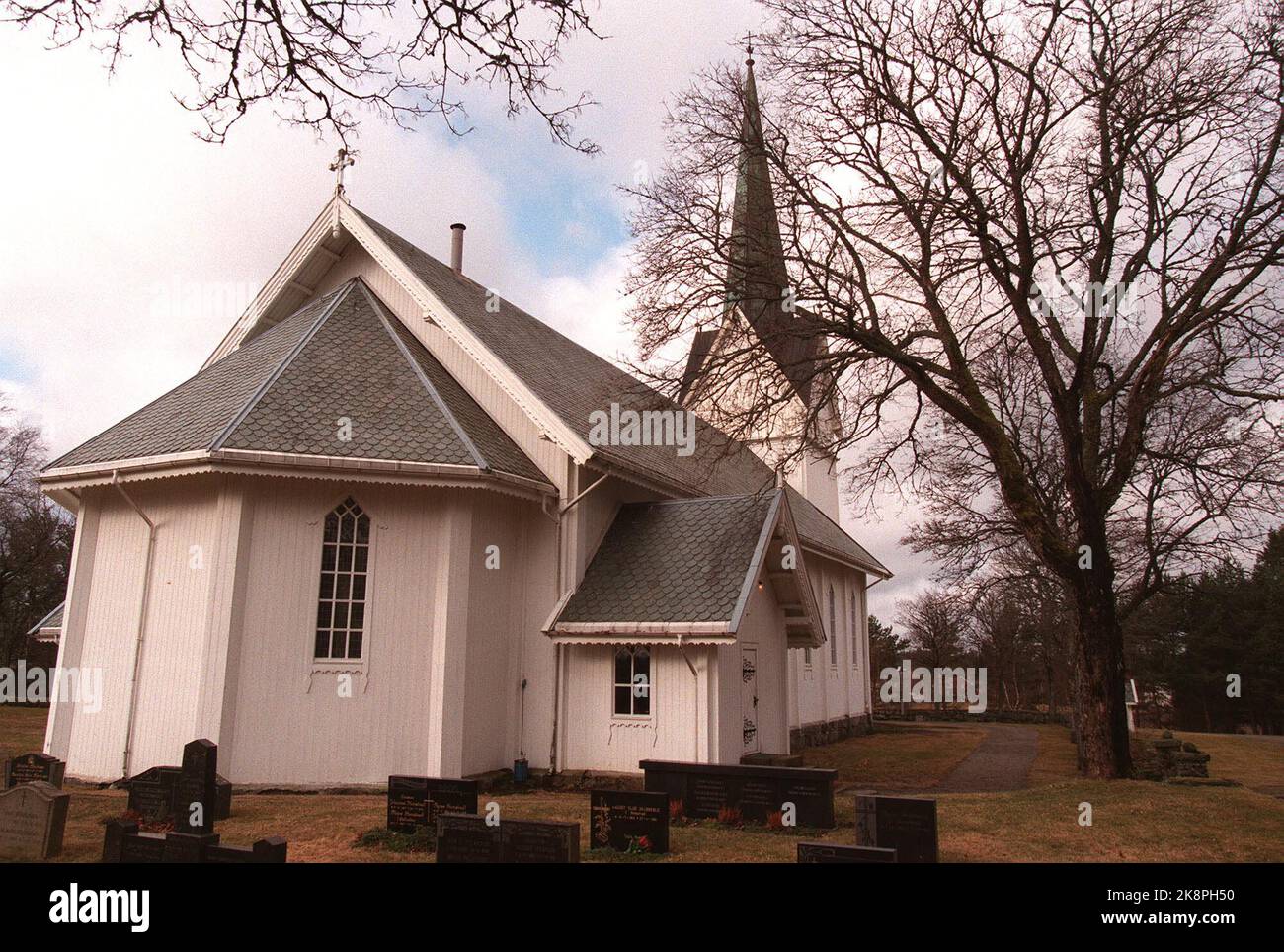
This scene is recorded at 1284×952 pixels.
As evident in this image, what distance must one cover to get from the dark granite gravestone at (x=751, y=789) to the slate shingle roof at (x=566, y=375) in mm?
4646

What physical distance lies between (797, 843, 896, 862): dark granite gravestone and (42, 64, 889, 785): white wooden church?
561 cm

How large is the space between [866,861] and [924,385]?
909 centimetres

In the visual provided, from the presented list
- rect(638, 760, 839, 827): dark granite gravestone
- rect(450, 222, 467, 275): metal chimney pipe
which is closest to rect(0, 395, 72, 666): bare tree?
rect(450, 222, 467, 275): metal chimney pipe

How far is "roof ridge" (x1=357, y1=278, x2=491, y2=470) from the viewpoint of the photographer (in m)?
14.1

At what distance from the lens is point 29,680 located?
3791 centimetres

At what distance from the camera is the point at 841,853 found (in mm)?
7836

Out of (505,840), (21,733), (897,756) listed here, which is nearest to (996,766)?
(897,756)

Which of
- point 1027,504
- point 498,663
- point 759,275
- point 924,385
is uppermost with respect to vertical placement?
point 759,275

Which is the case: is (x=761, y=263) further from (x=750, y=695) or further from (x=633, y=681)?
(x=750, y=695)

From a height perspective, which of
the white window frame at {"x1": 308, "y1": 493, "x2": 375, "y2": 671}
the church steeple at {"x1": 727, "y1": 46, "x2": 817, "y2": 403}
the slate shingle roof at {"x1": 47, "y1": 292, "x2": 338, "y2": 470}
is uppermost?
the church steeple at {"x1": 727, "y1": 46, "x2": 817, "y2": 403}

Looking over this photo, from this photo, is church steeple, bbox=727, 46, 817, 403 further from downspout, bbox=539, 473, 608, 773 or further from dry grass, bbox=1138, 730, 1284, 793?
dry grass, bbox=1138, 730, 1284, 793

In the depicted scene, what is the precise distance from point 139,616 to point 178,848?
22.2 feet
